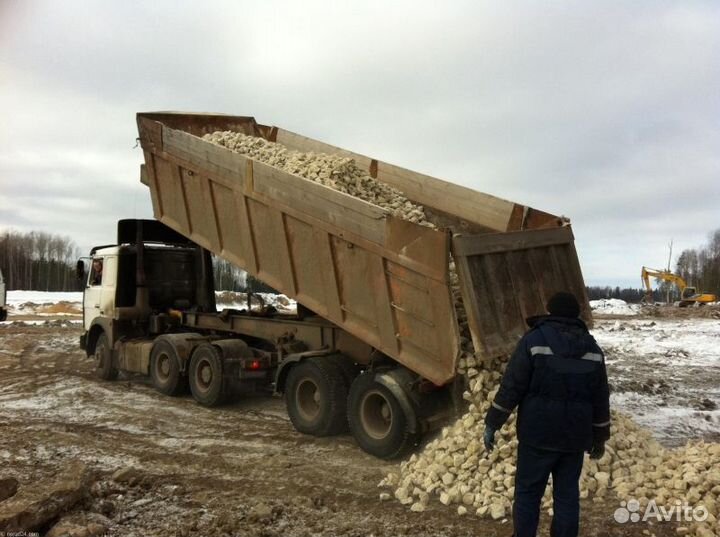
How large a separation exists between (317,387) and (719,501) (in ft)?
13.2

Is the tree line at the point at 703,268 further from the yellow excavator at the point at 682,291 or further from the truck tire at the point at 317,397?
the truck tire at the point at 317,397

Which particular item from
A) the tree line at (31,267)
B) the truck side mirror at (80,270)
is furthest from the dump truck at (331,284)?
the tree line at (31,267)

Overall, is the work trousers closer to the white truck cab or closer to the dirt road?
the dirt road

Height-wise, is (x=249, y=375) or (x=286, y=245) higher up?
(x=286, y=245)

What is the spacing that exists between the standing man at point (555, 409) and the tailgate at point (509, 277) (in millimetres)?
1474

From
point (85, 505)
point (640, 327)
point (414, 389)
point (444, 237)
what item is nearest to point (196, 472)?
point (85, 505)

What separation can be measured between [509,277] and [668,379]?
6.85 m

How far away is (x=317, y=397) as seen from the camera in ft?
21.5

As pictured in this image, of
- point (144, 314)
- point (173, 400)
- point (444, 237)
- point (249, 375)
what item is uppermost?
point (444, 237)

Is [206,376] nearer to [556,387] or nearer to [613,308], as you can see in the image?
[556,387]

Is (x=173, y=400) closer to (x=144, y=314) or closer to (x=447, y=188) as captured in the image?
(x=144, y=314)

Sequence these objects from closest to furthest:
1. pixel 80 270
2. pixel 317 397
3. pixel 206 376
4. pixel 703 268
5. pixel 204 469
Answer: pixel 204 469 → pixel 317 397 → pixel 206 376 → pixel 80 270 → pixel 703 268

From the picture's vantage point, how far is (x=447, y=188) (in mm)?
7418

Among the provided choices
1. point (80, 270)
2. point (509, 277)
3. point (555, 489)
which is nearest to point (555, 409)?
point (555, 489)
